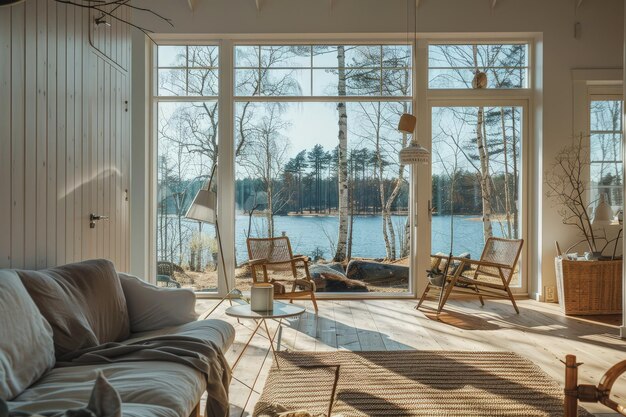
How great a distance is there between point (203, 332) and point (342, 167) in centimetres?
413

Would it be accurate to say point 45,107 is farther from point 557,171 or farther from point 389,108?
point 557,171

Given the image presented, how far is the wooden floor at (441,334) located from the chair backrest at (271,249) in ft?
2.00

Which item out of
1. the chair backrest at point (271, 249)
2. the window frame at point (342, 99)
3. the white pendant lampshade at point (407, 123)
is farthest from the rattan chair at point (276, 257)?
the white pendant lampshade at point (407, 123)

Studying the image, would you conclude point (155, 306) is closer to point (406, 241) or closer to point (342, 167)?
point (342, 167)

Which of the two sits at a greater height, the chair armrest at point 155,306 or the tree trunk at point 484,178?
the tree trunk at point 484,178

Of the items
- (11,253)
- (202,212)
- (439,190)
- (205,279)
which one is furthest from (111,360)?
(439,190)

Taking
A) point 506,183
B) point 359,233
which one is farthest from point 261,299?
point 506,183

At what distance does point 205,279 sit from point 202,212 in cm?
175

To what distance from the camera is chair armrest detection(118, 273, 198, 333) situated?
3500 mm

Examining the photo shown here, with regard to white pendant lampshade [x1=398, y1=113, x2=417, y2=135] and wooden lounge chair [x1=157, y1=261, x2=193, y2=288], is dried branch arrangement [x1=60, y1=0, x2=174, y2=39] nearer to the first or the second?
white pendant lampshade [x1=398, y1=113, x2=417, y2=135]

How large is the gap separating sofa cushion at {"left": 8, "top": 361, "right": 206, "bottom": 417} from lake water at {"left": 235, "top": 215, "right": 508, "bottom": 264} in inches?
171

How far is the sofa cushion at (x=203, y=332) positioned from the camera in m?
3.03

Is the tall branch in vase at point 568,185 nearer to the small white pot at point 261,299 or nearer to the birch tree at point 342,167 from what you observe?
the birch tree at point 342,167

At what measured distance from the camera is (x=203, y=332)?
3107 mm
